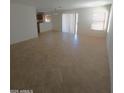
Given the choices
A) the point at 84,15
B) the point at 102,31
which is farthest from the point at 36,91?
the point at 84,15

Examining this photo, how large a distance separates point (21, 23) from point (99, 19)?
5.28 meters

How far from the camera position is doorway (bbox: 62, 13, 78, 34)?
447 inches

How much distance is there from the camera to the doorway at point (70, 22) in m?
11.4

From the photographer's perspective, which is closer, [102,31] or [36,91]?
[36,91]

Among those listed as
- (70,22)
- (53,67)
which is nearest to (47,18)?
(70,22)

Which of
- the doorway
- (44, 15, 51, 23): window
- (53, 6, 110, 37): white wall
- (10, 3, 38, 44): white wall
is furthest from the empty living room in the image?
(44, 15, 51, 23): window

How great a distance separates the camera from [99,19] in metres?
9.37

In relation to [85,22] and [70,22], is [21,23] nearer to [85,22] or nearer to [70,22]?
[85,22]

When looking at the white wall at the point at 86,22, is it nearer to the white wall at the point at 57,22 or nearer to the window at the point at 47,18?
the white wall at the point at 57,22

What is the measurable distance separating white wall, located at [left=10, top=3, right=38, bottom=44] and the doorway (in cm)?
391

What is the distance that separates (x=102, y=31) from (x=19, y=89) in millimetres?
7663

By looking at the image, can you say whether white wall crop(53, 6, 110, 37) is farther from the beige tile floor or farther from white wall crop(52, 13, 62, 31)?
the beige tile floor
